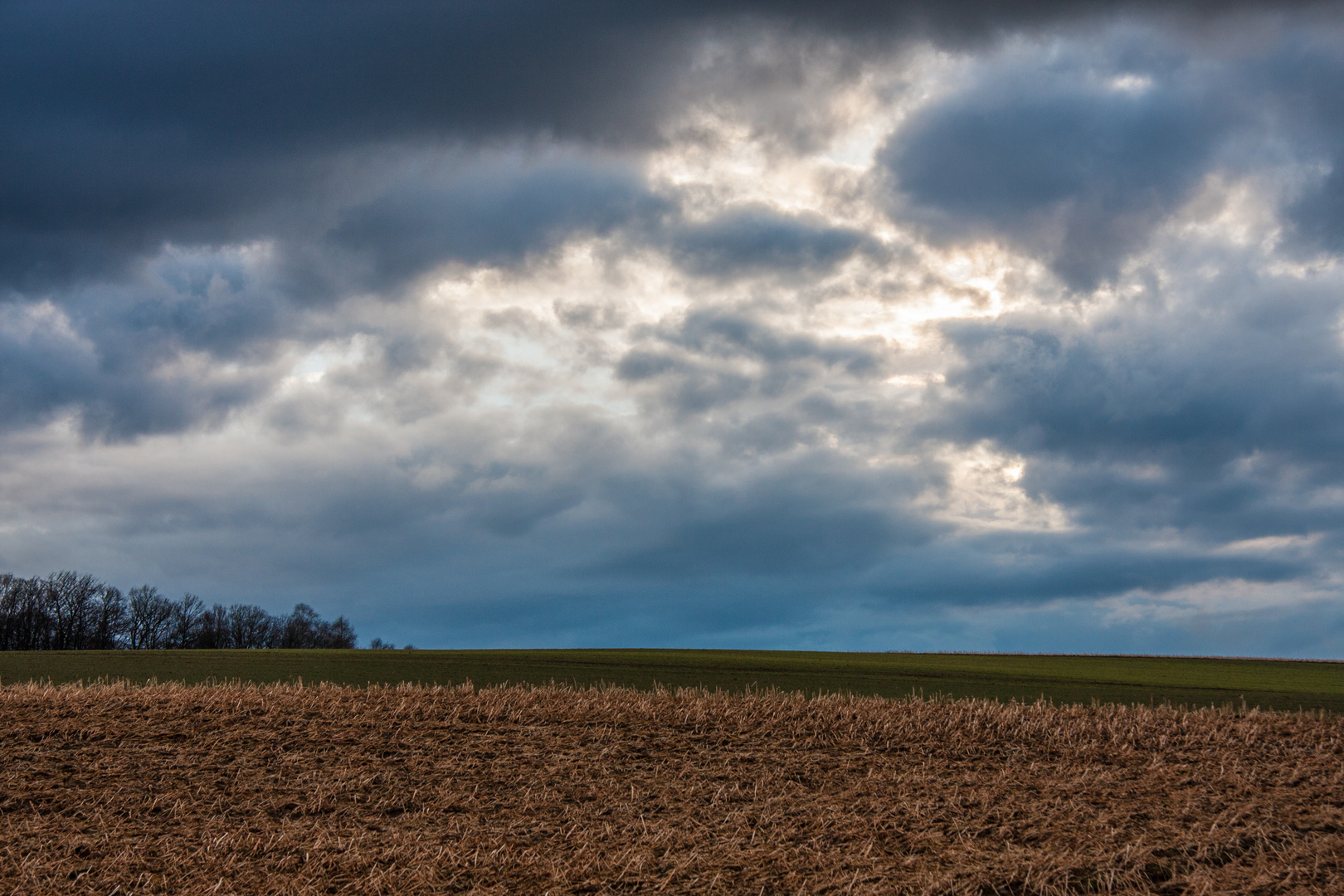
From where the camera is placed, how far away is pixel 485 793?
56.3 feet

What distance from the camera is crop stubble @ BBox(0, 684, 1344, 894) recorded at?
12.7 meters

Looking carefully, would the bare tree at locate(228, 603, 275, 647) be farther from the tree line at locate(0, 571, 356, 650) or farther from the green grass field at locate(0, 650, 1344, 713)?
the green grass field at locate(0, 650, 1344, 713)

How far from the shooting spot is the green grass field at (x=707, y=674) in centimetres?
3459

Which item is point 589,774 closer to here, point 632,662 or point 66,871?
point 66,871

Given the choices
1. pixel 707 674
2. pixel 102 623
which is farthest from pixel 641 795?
pixel 102 623

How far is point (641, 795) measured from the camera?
1705 cm

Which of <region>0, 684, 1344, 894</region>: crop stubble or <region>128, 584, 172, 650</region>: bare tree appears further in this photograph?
<region>128, 584, 172, 650</region>: bare tree

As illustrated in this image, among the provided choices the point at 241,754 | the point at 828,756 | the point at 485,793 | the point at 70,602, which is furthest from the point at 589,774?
the point at 70,602

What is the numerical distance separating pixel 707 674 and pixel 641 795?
73.0ft

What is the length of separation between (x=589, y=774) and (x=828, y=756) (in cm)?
590

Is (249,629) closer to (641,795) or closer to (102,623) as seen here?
(102,623)

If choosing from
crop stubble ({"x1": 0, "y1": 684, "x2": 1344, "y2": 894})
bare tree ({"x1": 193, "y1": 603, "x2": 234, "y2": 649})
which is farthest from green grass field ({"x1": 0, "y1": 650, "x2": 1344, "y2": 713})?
bare tree ({"x1": 193, "y1": 603, "x2": 234, "y2": 649})

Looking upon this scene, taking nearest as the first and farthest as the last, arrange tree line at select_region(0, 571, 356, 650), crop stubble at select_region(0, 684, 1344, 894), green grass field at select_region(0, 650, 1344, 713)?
1. crop stubble at select_region(0, 684, 1344, 894)
2. green grass field at select_region(0, 650, 1344, 713)
3. tree line at select_region(0, 571, 356, 650)

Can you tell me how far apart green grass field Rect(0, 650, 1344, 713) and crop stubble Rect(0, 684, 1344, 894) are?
8610mm
